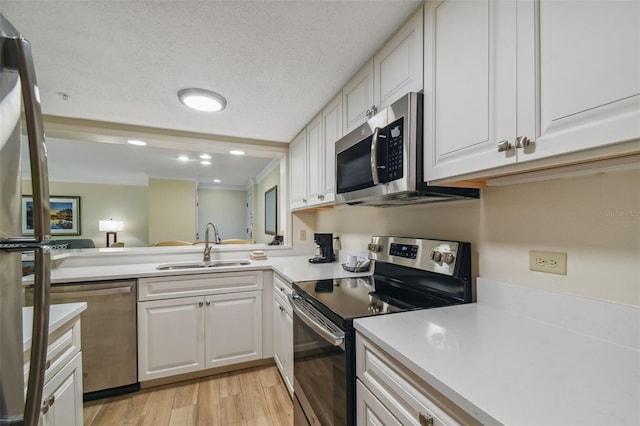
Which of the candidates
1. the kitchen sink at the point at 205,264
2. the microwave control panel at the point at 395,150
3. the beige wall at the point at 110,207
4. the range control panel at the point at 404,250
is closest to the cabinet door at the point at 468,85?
the microwave control panel at the point at 395,150

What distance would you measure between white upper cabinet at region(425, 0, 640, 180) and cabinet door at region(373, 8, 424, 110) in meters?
0.05

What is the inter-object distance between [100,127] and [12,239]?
236cm

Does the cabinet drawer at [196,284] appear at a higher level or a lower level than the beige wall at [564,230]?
lower

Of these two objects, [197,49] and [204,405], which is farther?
[204,405]

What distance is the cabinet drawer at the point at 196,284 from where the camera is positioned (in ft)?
6.59

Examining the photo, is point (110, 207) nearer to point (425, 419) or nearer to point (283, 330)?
point (283, 330)

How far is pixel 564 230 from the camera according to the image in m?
0.91

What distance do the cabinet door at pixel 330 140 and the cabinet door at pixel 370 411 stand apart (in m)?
1.23

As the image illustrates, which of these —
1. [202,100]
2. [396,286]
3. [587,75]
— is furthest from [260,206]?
[587,75]

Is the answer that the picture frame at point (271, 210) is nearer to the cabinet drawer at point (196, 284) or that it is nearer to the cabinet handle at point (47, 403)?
the cabinet drawer at point (196, 284)

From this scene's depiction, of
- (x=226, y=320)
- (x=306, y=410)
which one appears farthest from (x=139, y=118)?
(x=306, y=410)

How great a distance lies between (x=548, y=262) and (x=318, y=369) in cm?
101

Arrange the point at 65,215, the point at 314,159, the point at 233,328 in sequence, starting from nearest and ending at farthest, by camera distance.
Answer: the point at 233,328
the point at 314,159
the point at 65,215

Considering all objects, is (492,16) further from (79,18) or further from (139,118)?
(139,118)
